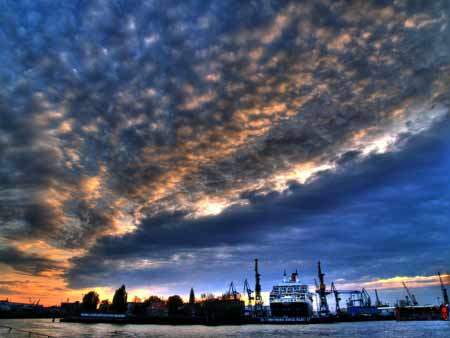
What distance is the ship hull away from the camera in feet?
580

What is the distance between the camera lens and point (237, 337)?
86375 mm

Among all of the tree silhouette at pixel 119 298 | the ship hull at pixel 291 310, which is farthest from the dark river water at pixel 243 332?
the tree silhouette at pixel 119 298

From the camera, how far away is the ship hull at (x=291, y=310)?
17688 centimetres

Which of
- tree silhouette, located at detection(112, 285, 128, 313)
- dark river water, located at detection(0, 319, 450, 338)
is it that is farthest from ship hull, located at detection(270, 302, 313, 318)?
tree silhouette, located at detection(112, 285, 128, 313)

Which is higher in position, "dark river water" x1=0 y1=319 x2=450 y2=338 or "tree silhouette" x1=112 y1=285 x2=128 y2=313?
"tree silhouette" x1=112 y1=285 x2=128 y2=313

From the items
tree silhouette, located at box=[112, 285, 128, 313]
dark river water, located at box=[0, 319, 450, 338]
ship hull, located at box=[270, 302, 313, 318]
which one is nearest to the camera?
dark river water, located at box=[0, 319, 450, 338]

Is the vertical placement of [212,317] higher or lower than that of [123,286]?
lower

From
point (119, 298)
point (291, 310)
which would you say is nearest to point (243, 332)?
point (291, 310)

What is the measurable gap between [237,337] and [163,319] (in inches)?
4466

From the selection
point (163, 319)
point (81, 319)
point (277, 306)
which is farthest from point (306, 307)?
point (81, 319)

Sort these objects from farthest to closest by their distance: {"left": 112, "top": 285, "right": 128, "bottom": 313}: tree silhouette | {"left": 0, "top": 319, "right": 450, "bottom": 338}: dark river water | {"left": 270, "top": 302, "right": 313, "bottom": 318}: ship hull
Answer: {"left": 112, "top": 285, "right": 128, "bottom": 313}: tree silhouette
{"left": 270, "top": 302, "right": 313, "bottom": 318}: ship hull
{"left": 0, "top": 319, "right": 450, "bottom": 338}: dark river water

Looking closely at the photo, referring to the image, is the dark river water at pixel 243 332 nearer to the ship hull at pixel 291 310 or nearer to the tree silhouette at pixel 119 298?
the ship hull at pixel 291 310

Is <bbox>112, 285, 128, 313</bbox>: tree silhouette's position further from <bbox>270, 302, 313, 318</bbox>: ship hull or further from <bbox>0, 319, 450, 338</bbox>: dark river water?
<bbox>270, 302, 313, 318</bbox>: ship hull

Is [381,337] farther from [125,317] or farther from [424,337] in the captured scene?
[125,317]
